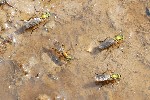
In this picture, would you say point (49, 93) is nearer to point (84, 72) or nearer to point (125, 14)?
point (84, 72)

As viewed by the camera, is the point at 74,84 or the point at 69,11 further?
the point at 69,11

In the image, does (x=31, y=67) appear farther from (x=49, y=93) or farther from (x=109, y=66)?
(x=109, y=66)

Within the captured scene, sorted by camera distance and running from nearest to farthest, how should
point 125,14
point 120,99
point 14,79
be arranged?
point 120,99
point 14,79
point 125,14

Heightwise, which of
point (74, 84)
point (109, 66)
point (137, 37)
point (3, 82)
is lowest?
point (3, 82)

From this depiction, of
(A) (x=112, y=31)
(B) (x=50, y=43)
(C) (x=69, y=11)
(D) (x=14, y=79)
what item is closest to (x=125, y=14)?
(A) (x=112, y=31)

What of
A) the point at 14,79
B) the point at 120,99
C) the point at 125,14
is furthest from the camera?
the point at 125,14

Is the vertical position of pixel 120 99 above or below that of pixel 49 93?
above

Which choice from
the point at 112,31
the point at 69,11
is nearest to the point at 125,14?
the point at 112,31
